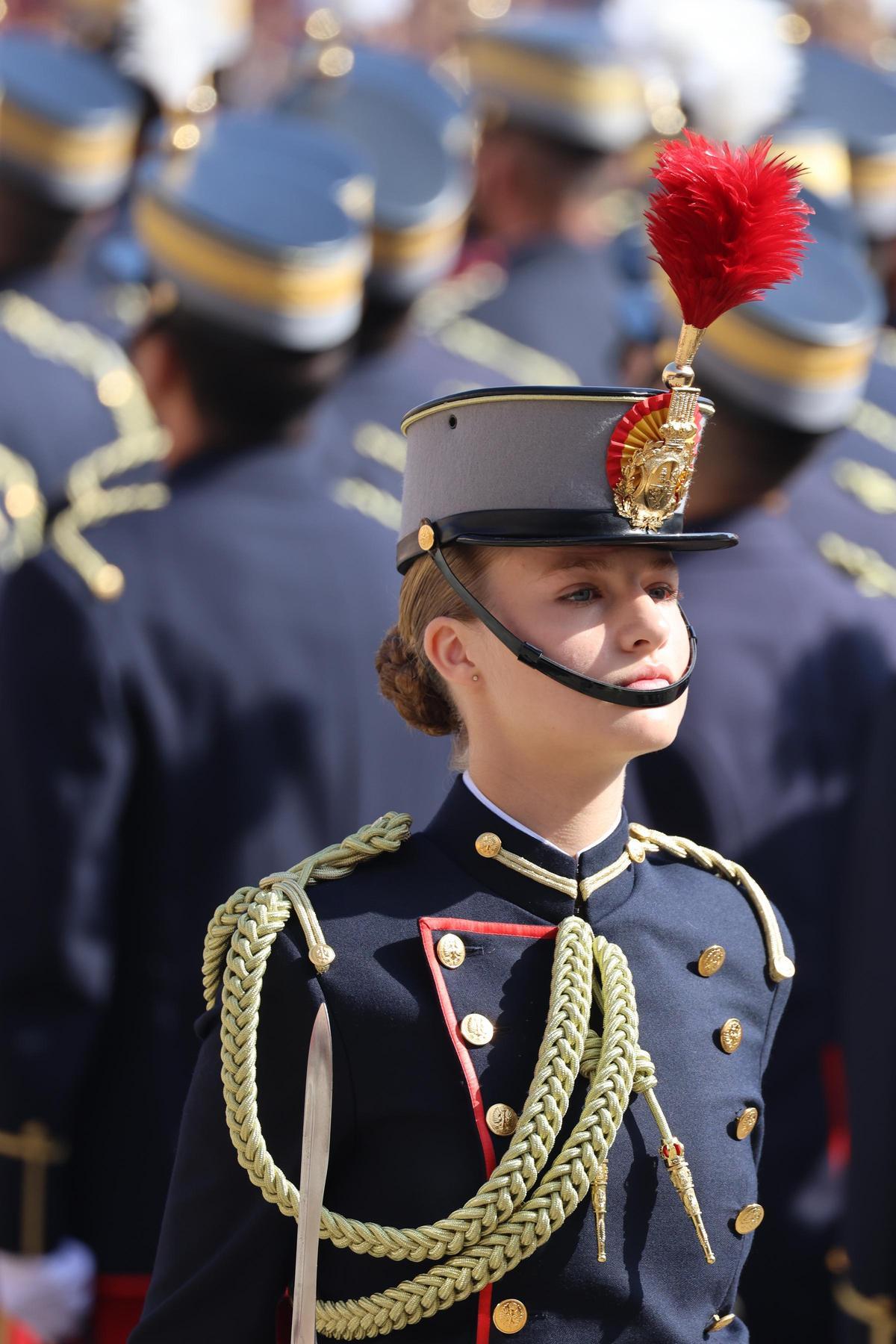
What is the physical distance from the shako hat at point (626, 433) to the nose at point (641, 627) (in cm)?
5

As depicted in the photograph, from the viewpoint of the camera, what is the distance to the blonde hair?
2383 millimetres

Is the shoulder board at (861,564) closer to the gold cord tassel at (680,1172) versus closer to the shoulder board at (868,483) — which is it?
the shoulder board at (868,483)

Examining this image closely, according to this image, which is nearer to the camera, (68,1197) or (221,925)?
(221,925)

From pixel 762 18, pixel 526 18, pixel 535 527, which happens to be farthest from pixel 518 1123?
pixel 526 18

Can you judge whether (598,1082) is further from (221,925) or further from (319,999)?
(221,925)

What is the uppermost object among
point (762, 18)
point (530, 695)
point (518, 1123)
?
point (530, 695)

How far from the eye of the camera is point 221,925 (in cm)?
238

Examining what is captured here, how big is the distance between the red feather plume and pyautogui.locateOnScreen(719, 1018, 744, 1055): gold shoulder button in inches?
32.7

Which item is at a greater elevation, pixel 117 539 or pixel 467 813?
pixel 467 813

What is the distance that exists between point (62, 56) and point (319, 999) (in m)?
6.18

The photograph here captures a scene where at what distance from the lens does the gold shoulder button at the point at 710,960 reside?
2.47m

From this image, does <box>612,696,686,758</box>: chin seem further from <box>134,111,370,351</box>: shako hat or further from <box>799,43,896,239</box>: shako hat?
<box>799,43,896,239</box>: shako hat

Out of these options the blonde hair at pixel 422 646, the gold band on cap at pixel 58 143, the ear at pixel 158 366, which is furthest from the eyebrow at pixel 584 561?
the gold band on cap at pixel 58 143

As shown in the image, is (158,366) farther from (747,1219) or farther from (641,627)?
(747,1219)
